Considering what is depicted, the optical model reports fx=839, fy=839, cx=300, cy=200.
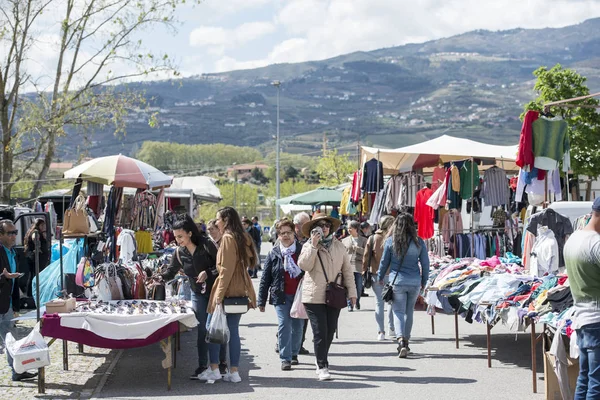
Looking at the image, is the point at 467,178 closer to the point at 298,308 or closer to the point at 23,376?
the point at 298,308

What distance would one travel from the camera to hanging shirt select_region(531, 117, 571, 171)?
1153cm

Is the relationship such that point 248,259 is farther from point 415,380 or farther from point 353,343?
point 353,343

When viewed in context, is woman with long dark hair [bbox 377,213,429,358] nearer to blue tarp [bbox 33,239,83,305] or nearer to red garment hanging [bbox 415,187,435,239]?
blue tarp [bbox 33,239,83,305]

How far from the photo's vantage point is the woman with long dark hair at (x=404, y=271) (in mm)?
10594

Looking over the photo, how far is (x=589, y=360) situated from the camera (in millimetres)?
6316

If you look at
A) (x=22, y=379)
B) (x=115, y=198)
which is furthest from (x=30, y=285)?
(x=22, y=379)

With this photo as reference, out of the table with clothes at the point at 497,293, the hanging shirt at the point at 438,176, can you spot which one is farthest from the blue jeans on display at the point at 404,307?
Result: the hanging shirt at the point at 438,176

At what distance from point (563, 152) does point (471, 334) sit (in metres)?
3.04

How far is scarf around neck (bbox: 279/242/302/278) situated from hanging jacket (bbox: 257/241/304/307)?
0.13 feet

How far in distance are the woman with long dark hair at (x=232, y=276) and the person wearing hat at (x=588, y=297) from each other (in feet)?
12.2

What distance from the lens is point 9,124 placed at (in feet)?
80.0

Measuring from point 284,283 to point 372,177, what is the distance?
844 cm

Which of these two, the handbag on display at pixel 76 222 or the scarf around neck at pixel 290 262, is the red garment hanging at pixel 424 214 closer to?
the handbag on display at pixel 76 222

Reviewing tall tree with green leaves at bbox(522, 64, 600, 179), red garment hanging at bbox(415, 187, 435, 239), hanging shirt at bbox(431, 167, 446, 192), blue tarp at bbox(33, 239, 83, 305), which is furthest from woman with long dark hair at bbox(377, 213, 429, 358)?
tall tree with green leaves at bbox(522, 64, 600, 179)
